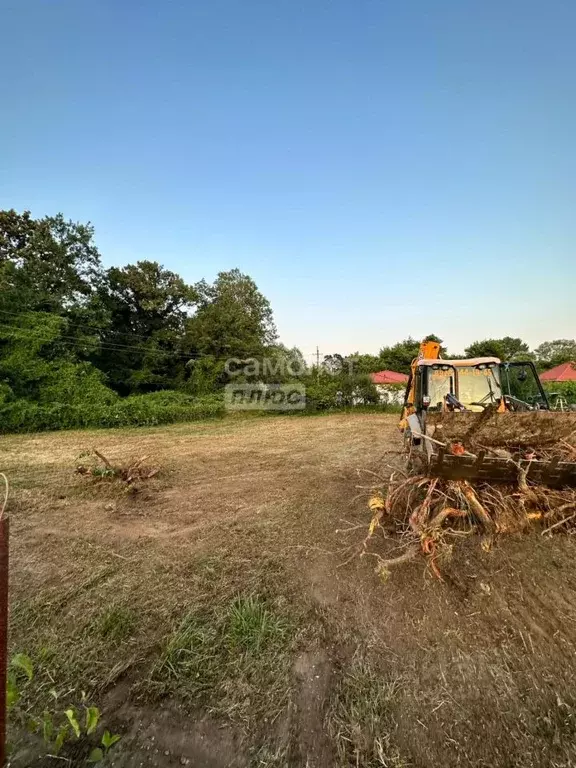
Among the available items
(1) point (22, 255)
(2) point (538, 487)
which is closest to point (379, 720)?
(2) point (538, 487)

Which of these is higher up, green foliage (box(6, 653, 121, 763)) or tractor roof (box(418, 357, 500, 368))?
tractor roof (box(418, 357, 500, 368))

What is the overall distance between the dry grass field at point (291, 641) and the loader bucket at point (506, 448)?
0.72 m

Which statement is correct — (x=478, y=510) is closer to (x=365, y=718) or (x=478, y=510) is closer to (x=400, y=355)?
(x=365, y=718)

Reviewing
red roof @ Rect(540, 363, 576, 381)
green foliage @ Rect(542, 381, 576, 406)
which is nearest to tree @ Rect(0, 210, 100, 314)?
green foliage @ Rect(542, 381, 576, 406)

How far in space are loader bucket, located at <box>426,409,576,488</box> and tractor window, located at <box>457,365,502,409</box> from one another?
2.35 m

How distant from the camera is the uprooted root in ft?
10.4

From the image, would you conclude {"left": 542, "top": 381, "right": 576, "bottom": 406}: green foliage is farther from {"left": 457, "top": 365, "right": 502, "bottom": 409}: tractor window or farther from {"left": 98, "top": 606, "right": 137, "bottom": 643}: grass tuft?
{"left": 98, "top": 606, "right": 137, "bottom": 643}: grass tuft

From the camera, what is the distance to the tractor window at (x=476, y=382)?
19.3 feet

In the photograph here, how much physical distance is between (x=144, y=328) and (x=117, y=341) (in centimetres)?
248

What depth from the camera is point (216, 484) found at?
6461 mm

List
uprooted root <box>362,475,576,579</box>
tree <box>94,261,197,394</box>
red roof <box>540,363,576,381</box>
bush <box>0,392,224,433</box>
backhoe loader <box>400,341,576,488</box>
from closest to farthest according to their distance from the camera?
uprooted root <box>362,475,576,579</box>
backhoe loader <box>400,341,576,488</box>
bush <box>0,392,224,433</box>
tree <box>94,261,197,394</box>
red roof <box>540,363,576,381</box>

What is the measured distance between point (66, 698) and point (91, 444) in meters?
10.6

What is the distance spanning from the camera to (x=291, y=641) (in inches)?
93.5

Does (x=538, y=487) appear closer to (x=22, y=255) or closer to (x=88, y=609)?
(x=88, y=609)
